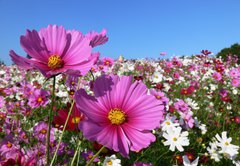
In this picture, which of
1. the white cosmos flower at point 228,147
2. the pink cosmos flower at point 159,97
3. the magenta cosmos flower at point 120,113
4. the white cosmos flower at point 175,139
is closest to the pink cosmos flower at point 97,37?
the magenta cosmos flower at point 120,113

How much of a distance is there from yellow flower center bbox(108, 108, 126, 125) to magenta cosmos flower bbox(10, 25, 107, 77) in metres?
0.14

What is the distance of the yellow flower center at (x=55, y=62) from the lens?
0.81 m

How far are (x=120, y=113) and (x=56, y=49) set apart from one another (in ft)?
0.70

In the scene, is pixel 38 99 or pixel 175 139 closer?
pixel 175 139

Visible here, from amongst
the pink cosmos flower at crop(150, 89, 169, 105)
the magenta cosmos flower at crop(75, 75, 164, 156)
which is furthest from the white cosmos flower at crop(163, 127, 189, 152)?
the magenta cosmos flower at crop(75, 75, 164, 156)

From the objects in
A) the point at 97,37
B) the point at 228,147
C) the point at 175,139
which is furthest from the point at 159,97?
the point at 97,37

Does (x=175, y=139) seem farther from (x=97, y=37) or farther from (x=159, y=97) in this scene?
(x=97, y=37)

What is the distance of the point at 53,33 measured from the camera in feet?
2.78

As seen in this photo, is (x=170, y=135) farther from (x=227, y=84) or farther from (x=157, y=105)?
(x=227, y=84)

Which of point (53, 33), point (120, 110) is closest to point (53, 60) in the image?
point (53, 33)

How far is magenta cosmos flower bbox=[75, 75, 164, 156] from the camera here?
0.75 m

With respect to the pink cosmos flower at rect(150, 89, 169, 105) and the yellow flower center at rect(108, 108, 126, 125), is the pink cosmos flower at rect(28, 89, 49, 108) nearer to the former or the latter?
the pink cosmos flower at rect(150, 89, 169, 105)

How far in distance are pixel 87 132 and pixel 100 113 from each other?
0.10 metres

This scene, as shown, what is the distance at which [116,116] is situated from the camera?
2.72ft
